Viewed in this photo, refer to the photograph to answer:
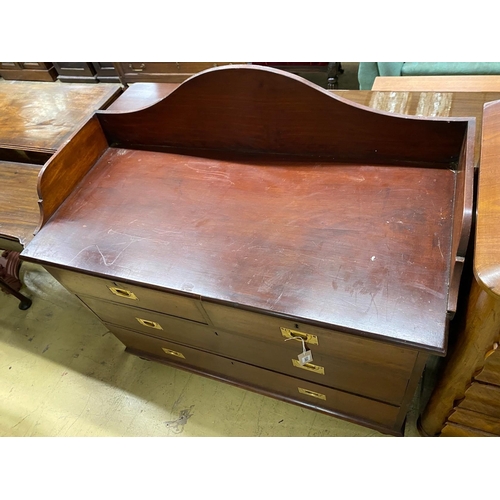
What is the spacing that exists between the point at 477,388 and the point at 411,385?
132mm

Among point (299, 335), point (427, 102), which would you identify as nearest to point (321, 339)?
point (299, 335)

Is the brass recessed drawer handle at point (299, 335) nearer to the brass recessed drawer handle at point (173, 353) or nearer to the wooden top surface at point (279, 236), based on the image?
the wooden top surface at point (279, 236)

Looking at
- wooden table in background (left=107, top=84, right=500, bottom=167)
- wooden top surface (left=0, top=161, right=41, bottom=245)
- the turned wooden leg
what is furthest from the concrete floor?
wooden table in background (left=107, top=84, right=500, bottom=167)

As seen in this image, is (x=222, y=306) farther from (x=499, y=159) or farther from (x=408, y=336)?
(x=499, y=159)

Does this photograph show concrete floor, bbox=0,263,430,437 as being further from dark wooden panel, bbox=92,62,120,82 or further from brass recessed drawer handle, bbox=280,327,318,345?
dark wooden panel, bbox=92,62,120,82

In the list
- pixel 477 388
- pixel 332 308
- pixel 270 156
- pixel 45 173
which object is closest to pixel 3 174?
pixel 45 173

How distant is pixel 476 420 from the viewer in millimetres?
924

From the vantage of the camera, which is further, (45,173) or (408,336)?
(45,173)

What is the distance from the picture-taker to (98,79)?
2816mm

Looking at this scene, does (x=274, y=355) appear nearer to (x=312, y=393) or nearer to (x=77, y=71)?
(x=312, y=393)

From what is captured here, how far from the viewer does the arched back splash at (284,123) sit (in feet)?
2.84

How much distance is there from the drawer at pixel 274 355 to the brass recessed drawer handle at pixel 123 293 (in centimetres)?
9

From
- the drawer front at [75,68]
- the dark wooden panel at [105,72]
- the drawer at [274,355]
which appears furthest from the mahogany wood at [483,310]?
the drawer front at [75,68]

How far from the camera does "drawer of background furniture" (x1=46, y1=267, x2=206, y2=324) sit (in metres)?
0.92
